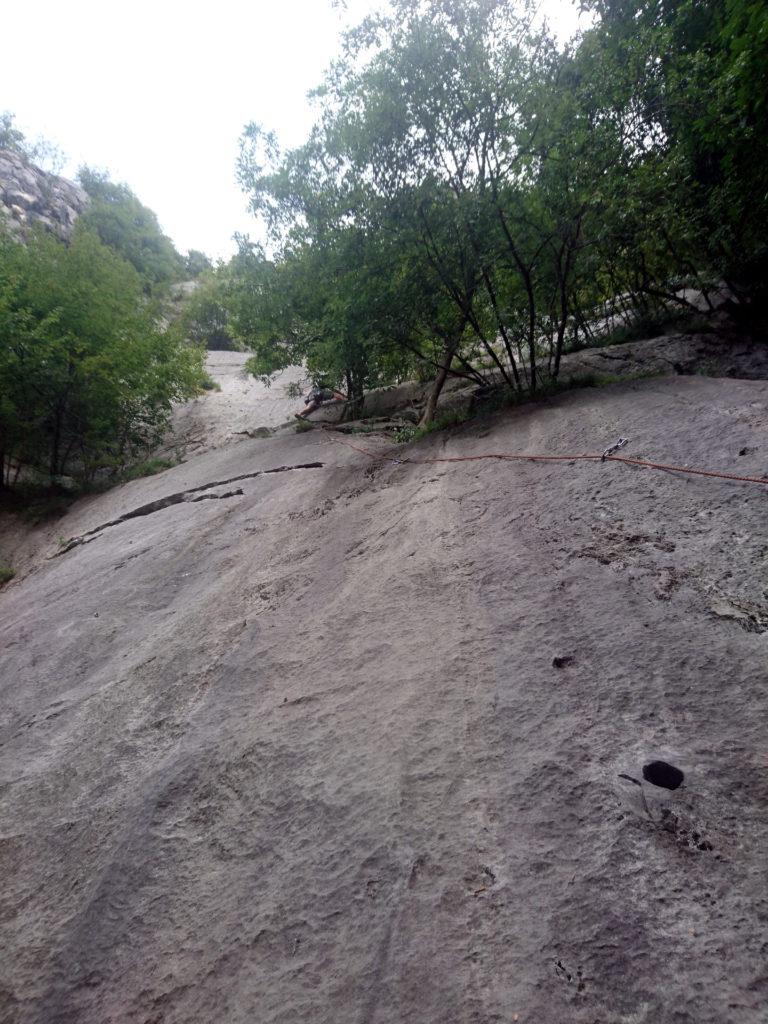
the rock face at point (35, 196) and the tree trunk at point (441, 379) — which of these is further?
the rock face at point (35, 196)

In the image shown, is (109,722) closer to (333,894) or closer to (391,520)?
(333,894)

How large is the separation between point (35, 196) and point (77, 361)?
90.0 feet

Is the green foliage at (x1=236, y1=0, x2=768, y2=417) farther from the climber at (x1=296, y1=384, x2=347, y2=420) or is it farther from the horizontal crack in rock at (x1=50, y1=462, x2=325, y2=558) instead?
the climber at (x1=296, y1=384, x2=347, y2=420)

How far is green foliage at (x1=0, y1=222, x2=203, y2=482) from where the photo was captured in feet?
35.3

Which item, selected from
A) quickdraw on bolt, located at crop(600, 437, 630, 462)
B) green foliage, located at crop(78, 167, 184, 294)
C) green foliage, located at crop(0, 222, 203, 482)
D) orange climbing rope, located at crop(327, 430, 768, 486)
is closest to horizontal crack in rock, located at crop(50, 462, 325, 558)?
orange climbing rope, located at crop(327, 430, 768, 486)

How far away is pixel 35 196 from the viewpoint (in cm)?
2911

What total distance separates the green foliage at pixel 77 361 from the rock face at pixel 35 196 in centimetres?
1774

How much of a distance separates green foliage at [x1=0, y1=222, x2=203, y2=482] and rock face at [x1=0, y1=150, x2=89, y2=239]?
17.7m

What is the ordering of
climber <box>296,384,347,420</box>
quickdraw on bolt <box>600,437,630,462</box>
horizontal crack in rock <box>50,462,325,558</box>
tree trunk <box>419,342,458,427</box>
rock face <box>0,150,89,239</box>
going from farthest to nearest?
rock face <box>0,150,89,239</box> < climber <box>296,384,347,420</box> < tree trunk <box>419,342,458,427</box> < horizontal crack in rock <box>50,462,325,558</box> < quickdraw on bolt <box>600,437,630,462</box>

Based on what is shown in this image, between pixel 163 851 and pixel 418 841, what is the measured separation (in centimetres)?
119

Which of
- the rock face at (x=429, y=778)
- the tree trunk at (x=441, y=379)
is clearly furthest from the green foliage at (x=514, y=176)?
the rock face at (x=429, y=778)

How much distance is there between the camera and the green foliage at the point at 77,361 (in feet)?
35.3

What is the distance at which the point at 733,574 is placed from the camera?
2.74m

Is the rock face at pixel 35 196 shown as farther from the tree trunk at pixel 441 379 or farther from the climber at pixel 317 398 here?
the tree trunk at pixel 441 379
